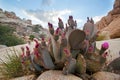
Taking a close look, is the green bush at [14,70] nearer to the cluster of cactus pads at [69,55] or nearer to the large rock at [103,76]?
the cluster of cactus pads at [69,55]

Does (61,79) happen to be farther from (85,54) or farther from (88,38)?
(88,38)

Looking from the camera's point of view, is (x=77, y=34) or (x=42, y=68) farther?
(x=42, y=68)

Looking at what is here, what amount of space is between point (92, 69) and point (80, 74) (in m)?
0.31

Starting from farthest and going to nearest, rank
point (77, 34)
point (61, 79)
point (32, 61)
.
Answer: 1. point (32, 61)
2. point (77, 34)
3. point (61, 79)

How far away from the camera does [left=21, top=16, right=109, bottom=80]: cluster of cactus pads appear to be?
4.69 m

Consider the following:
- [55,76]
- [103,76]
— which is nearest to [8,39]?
[103,76]

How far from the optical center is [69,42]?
4.84m

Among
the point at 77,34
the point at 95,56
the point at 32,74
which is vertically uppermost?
the point at 77,34

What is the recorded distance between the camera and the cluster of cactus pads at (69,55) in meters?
4.69

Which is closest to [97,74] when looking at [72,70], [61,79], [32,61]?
[72,70]

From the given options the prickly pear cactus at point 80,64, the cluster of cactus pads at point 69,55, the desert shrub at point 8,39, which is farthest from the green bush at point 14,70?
the desert shrub at point 8,39

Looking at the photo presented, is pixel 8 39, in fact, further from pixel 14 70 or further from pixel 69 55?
pixel 69 55

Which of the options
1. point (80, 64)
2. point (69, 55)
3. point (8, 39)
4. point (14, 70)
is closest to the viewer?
point (69, 55)

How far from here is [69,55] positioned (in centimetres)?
448
